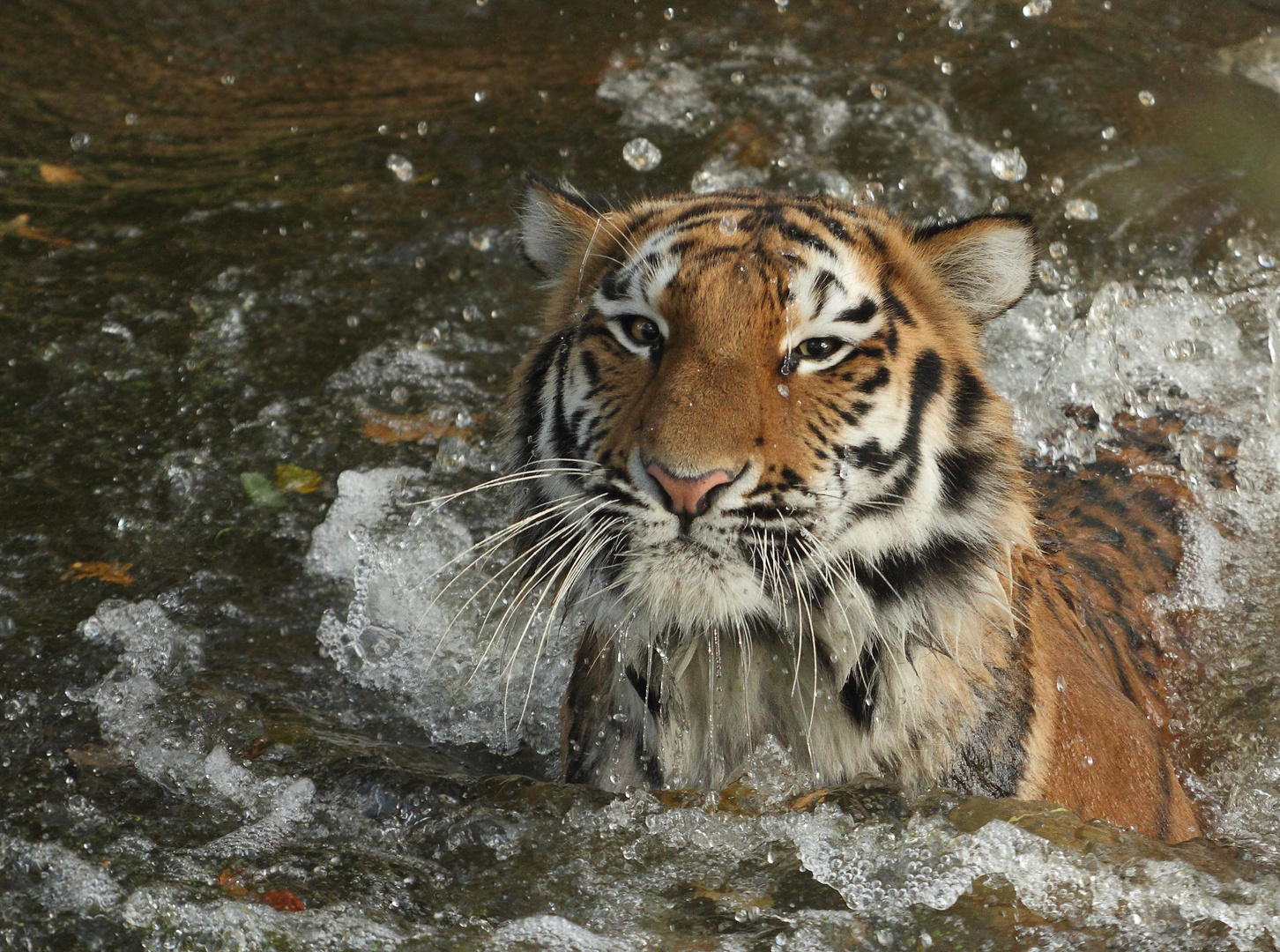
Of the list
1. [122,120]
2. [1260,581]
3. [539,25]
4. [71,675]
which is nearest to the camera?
[71,675]

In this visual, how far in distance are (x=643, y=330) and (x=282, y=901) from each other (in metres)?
1.11

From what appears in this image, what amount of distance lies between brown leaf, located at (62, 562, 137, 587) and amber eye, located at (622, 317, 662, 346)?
1.58 meters

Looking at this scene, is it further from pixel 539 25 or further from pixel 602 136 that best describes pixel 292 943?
pixel 539 25

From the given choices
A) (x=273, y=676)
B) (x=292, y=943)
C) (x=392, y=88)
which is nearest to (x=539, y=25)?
(x=392, y=88)

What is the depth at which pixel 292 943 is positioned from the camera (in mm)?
2078

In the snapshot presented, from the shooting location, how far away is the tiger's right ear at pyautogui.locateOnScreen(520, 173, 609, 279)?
104 inches

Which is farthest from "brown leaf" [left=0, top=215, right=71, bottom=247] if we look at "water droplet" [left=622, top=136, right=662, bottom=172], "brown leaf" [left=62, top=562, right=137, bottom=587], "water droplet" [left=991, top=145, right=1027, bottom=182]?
"water droplet" [left=991, top=145, right=1027, bottom=182]

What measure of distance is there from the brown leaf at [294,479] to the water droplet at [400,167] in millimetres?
1466

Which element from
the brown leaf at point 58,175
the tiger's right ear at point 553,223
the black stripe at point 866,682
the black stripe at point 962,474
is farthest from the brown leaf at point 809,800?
the brown leaf at point 58,175

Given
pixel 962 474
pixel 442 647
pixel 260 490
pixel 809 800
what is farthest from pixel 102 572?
pixel 962 474

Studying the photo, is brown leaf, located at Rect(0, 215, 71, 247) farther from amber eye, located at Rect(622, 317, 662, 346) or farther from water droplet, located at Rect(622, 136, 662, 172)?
amber eye, located at Rect(622, 317, 662, 346)

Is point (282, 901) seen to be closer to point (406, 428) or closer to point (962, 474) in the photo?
point (962, 474)

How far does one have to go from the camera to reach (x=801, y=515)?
2.04 meters

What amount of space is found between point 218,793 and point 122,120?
3.13 metres
